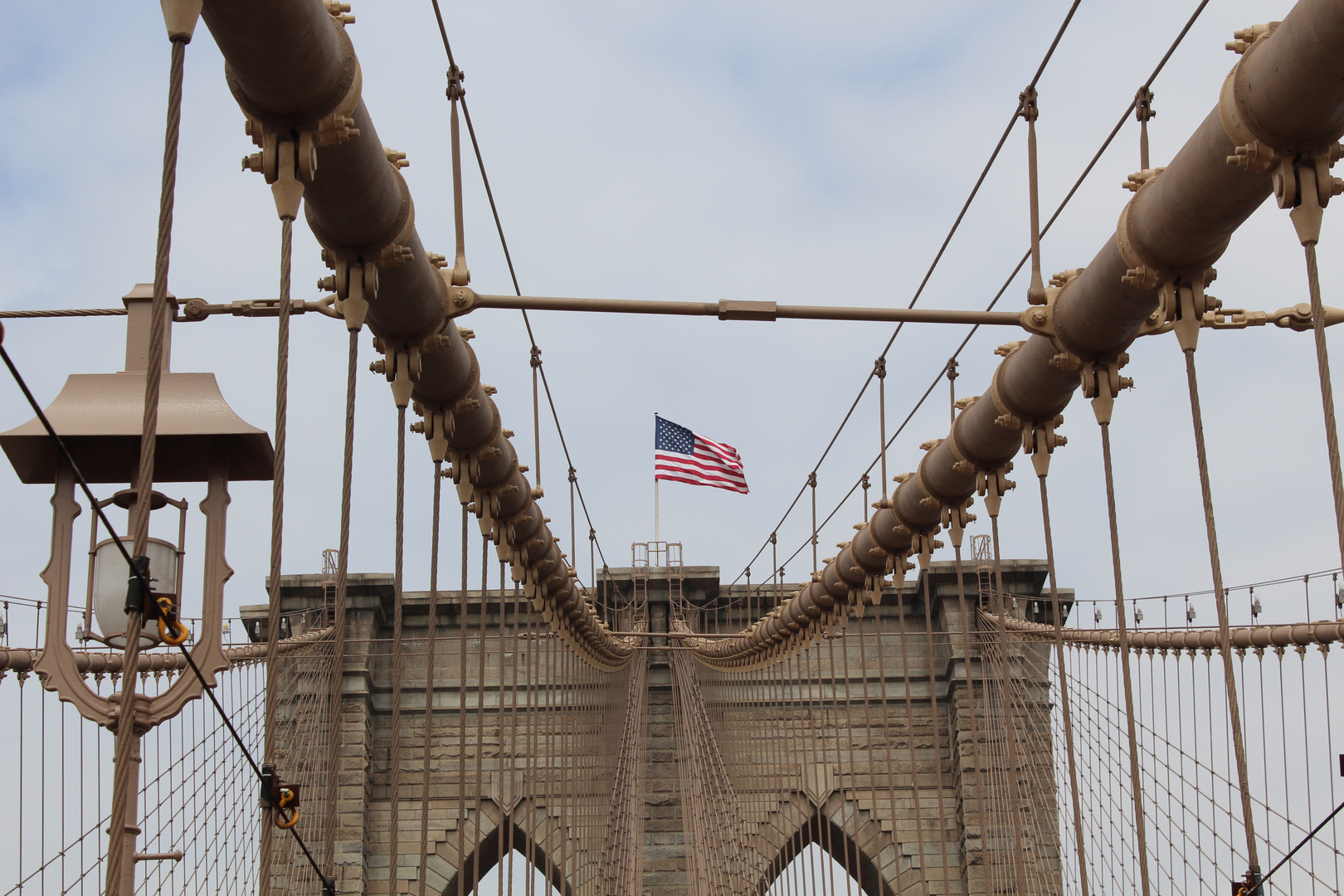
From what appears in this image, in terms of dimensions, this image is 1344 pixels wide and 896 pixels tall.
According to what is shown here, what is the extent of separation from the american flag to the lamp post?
14.4m

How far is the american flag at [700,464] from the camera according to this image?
61.9 feet

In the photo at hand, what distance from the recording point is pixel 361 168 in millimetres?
4223

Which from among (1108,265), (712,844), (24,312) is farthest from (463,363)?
(712,844)

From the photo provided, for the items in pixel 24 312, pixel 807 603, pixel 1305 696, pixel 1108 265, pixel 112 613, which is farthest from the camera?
pixel 807 603

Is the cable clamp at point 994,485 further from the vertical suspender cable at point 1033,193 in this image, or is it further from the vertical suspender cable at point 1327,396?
the vertical suspender cable at point 1327,396

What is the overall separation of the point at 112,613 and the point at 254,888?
1101cm

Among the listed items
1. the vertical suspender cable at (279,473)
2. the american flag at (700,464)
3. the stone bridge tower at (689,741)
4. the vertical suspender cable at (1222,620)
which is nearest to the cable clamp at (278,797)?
the vertical suspender cable at (279,473)

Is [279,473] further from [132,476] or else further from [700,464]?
[700,464]

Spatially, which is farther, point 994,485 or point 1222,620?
point 994,485

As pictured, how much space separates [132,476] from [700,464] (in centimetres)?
1499

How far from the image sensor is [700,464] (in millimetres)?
19031

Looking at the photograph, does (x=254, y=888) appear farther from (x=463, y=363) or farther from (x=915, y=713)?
(x=463, y=363)

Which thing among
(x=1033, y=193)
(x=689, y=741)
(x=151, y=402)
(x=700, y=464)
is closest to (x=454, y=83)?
(x=1033, y=193)

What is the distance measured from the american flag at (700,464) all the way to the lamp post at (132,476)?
14385mm
